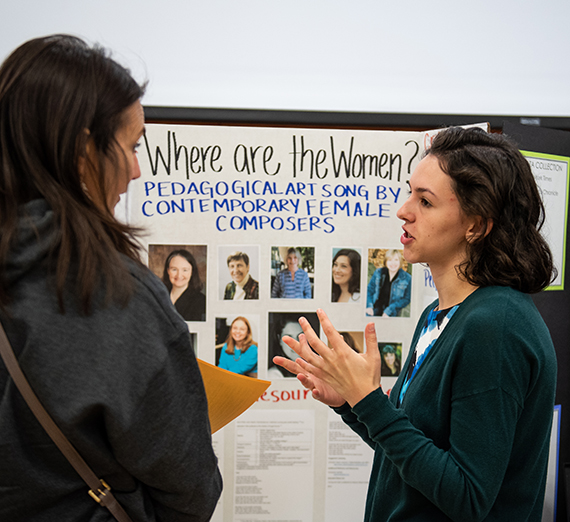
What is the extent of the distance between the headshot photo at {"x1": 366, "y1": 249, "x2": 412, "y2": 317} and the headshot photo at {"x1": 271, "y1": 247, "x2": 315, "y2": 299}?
0.22m

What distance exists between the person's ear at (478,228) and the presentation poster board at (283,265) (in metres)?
0.76

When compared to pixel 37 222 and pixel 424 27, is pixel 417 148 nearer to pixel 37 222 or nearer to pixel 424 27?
pixel 424 27

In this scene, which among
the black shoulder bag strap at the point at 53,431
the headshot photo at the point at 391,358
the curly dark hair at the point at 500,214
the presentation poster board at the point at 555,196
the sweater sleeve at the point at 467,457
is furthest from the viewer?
the headshot photo at the point at 391,358

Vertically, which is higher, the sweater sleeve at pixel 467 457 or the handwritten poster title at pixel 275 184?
the handwritten poster title at pixel 275 184

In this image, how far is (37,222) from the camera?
56 centimetres

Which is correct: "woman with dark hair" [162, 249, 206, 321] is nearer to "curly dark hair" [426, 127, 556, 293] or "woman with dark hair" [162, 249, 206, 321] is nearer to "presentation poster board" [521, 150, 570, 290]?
"curly dark hair" [426, 127, 556, 293]

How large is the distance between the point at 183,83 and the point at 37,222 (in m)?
1.33

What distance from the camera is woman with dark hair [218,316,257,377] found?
1704 millimetres

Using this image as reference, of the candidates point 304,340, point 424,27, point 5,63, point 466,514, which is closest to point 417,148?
point 424,27

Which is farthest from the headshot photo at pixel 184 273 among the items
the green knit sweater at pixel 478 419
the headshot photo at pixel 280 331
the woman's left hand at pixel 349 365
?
the green knit sweater at pixel 478 419

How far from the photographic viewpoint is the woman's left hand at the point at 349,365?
2.89ft

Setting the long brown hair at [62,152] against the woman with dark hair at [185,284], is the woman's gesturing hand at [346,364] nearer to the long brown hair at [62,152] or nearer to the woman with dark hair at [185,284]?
the long brown hair at [62,152]

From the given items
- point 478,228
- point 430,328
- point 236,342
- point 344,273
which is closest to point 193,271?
point 236,342

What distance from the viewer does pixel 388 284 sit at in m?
1.73
